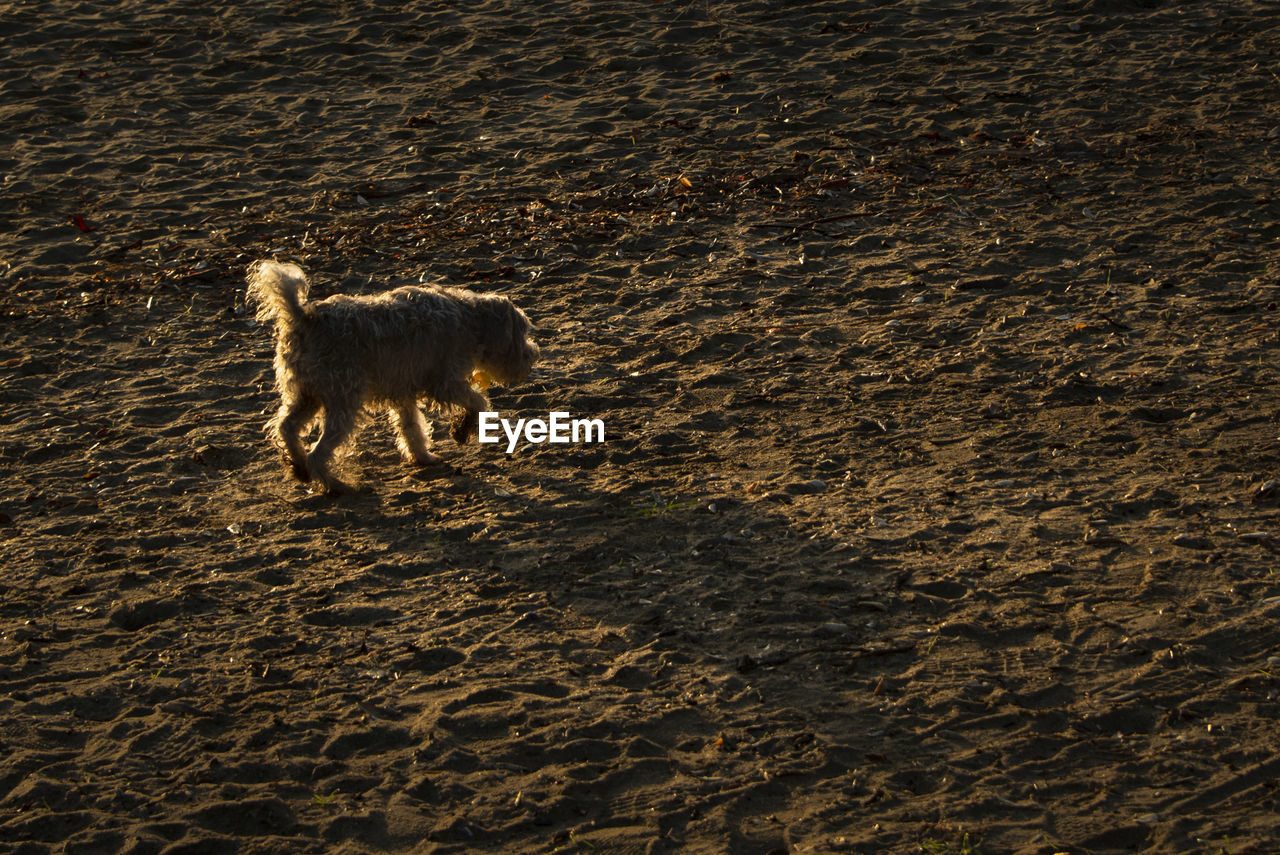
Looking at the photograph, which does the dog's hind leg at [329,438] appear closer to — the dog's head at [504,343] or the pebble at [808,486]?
the dog's head at [504,343]

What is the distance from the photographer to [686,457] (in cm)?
680

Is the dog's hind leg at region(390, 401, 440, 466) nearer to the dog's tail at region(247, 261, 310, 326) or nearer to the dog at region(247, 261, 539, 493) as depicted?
the dog at region(247, 261, 539, 493)

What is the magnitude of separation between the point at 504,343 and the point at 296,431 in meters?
1.27

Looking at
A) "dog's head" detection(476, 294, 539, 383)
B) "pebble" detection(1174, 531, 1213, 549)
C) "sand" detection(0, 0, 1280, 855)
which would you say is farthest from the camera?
"dog's head" detection(476, 294, 539, 383)

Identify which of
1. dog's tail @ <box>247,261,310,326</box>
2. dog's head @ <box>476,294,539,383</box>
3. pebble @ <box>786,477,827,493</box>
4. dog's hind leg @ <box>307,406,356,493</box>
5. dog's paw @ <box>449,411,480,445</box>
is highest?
dog's tail @ <box>247,261,310,326</box>

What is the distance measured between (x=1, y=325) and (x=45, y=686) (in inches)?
168

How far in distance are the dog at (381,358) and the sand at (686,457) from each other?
1.00 ft

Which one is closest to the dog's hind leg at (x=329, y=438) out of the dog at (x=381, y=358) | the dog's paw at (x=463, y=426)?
the dog at (x=381, y=358)

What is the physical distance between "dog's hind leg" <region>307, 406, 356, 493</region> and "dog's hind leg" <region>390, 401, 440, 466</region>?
402 mm

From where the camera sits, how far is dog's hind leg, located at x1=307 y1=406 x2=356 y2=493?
6574 millimetres

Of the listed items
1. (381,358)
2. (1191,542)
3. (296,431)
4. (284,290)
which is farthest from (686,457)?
(1191,542)

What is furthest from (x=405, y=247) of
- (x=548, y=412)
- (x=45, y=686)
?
(x=45, y=686)

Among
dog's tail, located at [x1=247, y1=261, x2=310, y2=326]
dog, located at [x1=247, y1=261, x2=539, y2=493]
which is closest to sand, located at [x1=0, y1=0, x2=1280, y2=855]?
dog, located at [x1=247, y1=261, x2=539, y2=493]

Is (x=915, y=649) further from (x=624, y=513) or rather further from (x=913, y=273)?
(x=913, y=273)
